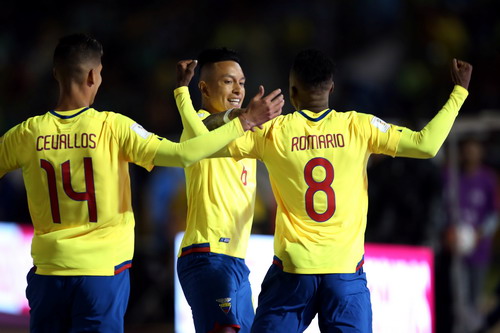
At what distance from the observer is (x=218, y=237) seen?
4.38 meters

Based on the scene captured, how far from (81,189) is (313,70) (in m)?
1.22

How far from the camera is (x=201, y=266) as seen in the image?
430 centimetres

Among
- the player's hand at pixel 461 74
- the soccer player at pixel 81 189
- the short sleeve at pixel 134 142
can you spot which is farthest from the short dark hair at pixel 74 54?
the player's hand at pixel 461 74

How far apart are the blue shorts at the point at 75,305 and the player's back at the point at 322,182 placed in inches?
32.4

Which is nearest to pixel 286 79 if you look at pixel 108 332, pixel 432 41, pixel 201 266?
pixel 432 41

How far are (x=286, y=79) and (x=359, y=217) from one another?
23.6ft

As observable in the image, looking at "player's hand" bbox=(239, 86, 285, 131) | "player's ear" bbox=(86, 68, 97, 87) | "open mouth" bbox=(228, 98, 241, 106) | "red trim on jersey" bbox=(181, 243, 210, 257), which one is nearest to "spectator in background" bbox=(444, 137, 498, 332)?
"open mouth" bbox=(228, 98, 241, 106)

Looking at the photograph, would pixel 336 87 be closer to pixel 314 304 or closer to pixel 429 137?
pixel 429 137

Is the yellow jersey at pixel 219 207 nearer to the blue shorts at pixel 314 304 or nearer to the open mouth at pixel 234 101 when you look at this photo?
the open mouth at pixel 234 101

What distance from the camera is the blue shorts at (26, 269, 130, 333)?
355cm

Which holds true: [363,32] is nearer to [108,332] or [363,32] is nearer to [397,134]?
[397,134]

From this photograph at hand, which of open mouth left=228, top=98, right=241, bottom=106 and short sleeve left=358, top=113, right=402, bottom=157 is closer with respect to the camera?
short sleeve left=358, top=113, right=402, bottom=157

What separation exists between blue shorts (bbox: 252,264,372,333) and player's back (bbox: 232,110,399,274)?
5cm

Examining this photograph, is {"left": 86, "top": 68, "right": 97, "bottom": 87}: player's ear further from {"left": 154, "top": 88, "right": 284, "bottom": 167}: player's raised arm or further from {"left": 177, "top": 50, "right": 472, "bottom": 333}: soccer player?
{"left": 177, "top": 50, "right": 472, "bottom": 333}: soccer player
